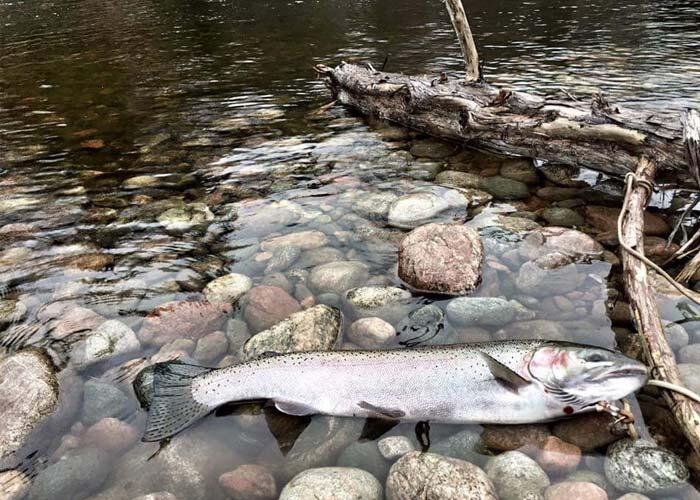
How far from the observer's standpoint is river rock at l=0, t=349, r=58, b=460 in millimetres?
3628

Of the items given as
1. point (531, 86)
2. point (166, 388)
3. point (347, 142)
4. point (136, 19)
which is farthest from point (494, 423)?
point (136, 19)

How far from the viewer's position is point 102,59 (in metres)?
16.7

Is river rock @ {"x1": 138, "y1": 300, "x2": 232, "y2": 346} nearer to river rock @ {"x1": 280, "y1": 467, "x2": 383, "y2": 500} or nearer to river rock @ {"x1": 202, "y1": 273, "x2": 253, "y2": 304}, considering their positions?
river rock @ {"x1": 202, "y1": 273, "x2": 253, "y2": 304}

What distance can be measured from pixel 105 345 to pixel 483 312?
3.31 meters

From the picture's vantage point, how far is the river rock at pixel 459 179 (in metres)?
7.36

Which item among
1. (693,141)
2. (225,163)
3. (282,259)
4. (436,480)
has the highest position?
(693,141)

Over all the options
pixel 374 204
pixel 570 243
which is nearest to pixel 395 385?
pixel 570 243

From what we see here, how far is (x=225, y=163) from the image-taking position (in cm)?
862

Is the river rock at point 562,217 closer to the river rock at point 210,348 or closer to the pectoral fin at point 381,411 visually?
the pectoral fin at point 381,411

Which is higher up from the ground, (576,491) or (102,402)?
(102,402)

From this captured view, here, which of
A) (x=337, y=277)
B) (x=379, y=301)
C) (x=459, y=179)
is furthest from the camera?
(x=459, y=179)

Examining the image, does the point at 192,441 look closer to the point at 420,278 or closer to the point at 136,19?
the point at 420,278

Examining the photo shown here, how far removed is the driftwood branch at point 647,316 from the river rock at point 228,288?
3.51 metres

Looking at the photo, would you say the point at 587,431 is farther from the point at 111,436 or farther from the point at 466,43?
the point at 466,43
